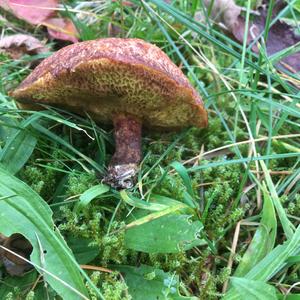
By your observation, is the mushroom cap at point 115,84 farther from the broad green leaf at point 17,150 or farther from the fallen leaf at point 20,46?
the fallen leaf at point 20,46

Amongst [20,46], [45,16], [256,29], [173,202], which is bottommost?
[173,202]

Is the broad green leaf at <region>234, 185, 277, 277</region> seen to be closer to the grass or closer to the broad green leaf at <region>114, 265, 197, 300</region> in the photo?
the grass

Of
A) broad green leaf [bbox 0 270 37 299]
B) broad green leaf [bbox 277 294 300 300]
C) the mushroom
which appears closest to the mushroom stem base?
the mushroom

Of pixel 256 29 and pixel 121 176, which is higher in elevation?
pixel 256 29

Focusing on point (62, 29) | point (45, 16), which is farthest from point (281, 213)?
point (45, 16)

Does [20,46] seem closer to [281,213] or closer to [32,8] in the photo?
[32,8]

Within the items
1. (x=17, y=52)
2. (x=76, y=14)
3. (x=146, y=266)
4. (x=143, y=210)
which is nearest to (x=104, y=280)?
(x=146, y=266)

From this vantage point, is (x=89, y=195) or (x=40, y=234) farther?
(x=89, y=195)
